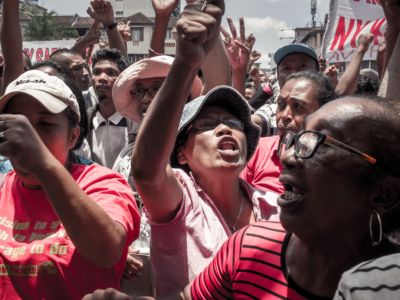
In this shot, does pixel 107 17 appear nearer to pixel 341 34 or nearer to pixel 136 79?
pixel 136 79

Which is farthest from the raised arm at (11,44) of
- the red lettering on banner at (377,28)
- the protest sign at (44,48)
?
the protest sign at (44,48)

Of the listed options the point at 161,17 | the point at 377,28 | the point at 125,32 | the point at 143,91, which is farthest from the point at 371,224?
the point at 377,28

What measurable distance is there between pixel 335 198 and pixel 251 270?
34cm

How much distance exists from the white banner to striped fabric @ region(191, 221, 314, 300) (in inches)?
201

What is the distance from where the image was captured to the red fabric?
9.32 feet

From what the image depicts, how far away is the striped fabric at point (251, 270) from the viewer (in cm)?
156

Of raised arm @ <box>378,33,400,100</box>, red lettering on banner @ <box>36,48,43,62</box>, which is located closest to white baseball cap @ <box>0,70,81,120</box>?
raised arm @ <box>378,33,400,100</box>

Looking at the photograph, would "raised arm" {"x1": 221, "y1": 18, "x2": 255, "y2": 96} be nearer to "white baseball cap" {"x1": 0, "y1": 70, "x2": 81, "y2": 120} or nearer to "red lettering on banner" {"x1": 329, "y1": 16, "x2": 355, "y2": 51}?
"white baseball cap" {"x1": 0, "y1": 70, "x2": 81, "y2": 120}

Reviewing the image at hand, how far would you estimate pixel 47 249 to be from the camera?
1.80 meters

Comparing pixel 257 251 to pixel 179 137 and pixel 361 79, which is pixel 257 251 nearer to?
pixel 179 137

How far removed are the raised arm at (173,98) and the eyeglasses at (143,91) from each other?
137 centimetres

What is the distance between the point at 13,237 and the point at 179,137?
0.80 meters

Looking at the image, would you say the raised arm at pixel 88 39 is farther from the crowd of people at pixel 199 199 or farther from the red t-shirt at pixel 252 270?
the red t-shirt at pixel 252 270

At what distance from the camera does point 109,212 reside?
1806 millimetres
